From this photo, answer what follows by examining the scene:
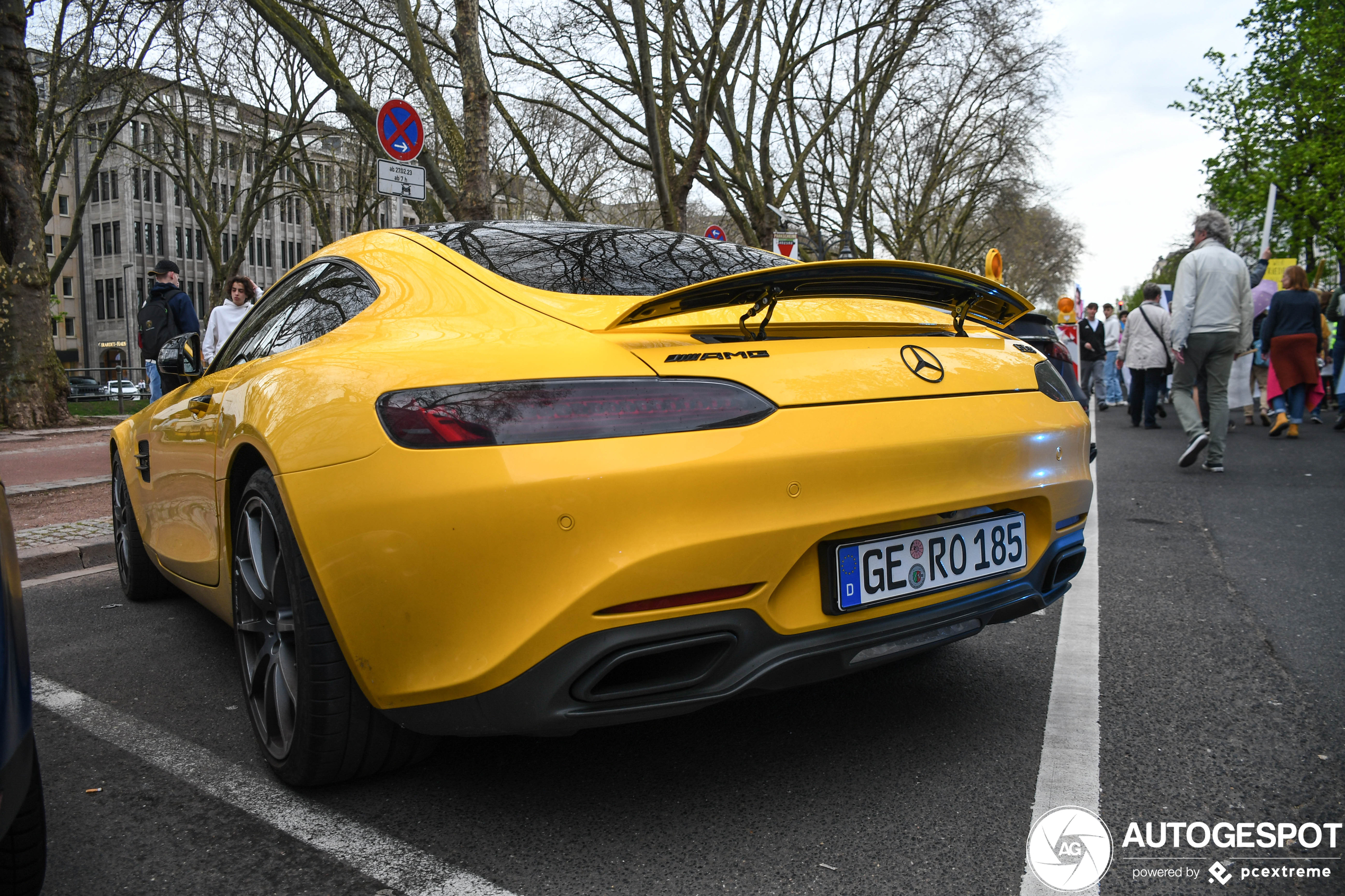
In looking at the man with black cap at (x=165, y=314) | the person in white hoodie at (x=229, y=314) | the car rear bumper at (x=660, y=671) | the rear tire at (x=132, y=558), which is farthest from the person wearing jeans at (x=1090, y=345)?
the car rear bumper at (x=660, y=671)

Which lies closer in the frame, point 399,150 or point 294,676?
point 294,676

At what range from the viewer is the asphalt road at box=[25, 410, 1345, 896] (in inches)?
78.4

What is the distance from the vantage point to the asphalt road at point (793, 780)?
1.99 m

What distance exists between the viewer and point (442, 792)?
237cm

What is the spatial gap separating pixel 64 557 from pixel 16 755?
441 cm

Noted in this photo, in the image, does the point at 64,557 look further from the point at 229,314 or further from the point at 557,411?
the point at 557,411

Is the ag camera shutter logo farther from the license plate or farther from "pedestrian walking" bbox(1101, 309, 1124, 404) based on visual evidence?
"pedestrian walking" bbox(1101, 309, 1124, 404)

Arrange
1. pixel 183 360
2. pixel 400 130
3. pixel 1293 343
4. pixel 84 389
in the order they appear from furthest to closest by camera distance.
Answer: pixel 84 389
pixel 1293 343
pixel 400 130
pixel 183 360

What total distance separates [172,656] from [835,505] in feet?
8.90

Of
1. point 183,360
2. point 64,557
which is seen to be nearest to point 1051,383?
point 183,360

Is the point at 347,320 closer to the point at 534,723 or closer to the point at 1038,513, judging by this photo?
the point at 534,723

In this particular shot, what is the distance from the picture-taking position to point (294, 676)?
91.4 inches

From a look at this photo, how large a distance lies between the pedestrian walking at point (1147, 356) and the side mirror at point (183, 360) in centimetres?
1047

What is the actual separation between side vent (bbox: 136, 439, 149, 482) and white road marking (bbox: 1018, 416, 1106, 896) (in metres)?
3.27
